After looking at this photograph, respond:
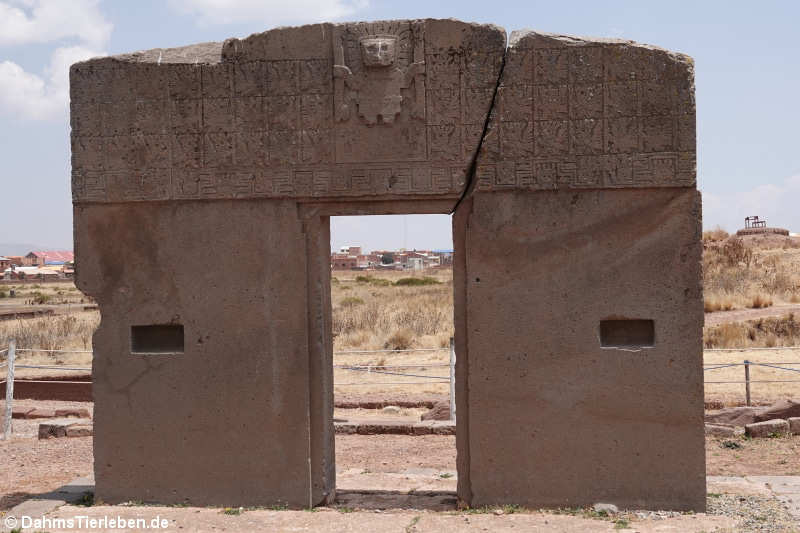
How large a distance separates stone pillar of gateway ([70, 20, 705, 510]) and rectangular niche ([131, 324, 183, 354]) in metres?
0.02

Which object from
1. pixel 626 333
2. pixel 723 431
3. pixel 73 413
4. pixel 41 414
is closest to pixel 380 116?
pixel 626 333

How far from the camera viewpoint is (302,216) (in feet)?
18.1

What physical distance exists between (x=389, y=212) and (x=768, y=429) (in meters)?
5.06

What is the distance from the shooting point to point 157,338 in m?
5.72

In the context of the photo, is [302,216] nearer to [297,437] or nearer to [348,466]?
[297,437]

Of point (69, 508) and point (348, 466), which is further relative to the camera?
point (348, 466)

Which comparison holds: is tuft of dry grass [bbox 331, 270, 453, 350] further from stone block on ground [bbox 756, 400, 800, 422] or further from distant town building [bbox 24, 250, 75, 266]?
distant town building [bbox 24, 250, 75, 266]

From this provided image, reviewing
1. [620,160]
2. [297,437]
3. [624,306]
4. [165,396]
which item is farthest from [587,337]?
[165,396]

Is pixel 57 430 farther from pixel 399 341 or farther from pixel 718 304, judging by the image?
pixel 718 304

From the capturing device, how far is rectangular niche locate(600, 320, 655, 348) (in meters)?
5.33

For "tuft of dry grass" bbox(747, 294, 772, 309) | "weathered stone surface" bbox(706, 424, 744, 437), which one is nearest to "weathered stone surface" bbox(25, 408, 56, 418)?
"weathered stone surface" bbox(706, 424, 744, 437)

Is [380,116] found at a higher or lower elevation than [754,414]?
higher

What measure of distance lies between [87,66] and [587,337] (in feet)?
12.4

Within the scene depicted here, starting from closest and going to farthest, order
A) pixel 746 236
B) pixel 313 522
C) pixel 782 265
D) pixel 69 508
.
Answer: pixel 313 522
pixel 69 508
pixel 782 265
pixel 746 236
